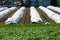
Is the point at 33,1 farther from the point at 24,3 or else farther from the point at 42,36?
the point at 42,36

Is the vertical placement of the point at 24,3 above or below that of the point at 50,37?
below

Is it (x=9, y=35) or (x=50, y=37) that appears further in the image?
(x=9, y=35)

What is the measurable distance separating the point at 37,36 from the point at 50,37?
15.6 inches

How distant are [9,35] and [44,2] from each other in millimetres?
24585

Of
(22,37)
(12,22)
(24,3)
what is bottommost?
(24,3)

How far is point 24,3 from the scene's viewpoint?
1205 inches

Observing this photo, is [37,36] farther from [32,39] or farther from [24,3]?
[24,3]

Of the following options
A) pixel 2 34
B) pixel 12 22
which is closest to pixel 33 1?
pixel 12 22

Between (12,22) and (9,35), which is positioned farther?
(12,22)

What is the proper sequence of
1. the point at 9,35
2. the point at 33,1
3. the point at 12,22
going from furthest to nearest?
the point at 33,1, the point at 12,22, the point at 9,35

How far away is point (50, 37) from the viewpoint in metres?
5.41

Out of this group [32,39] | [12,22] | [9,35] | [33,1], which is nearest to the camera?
[32,39]

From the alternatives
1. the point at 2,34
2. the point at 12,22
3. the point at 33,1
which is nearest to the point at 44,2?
the point at 33,1

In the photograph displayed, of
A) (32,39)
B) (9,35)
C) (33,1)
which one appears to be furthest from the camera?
(33,1)
